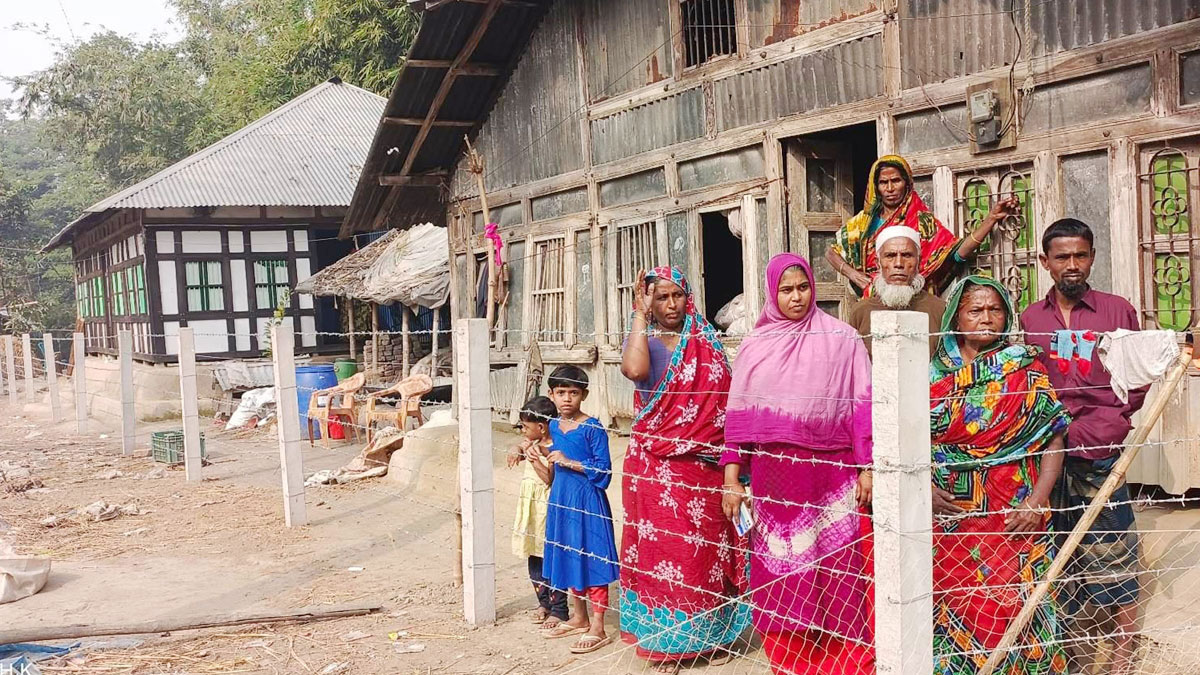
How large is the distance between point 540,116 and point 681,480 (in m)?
6.68

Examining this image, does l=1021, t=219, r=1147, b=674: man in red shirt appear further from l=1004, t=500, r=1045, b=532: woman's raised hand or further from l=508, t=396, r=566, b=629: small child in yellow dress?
l=508, t=396, r=566, b=629: small child in yellow dress

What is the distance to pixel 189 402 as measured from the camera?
33.2 feet

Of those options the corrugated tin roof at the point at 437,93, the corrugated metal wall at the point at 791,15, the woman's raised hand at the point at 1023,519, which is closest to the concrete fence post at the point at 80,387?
the corrugated tin roof at the point at 437,93

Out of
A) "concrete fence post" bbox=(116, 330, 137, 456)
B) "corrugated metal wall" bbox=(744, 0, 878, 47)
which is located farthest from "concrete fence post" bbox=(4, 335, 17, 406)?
"corrugated metal wall" bbox=(744, 0, 878, 47)

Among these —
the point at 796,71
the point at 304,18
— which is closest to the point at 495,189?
the point at 796,71

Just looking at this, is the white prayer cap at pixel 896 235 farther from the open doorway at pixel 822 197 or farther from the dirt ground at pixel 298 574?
the open doorway at pixel 822 197

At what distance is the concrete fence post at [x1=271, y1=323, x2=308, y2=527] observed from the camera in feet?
26.6

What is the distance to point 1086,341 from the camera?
3783 millimetres

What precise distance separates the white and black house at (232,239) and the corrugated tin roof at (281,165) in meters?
0.04

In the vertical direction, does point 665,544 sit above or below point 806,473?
below

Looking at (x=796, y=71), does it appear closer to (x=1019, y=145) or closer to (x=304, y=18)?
(x=1019, y=145)

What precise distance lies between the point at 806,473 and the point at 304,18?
30.1 m

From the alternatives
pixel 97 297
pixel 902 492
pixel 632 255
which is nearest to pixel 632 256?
pixel 632 255

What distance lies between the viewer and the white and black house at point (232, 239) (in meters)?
18.9
